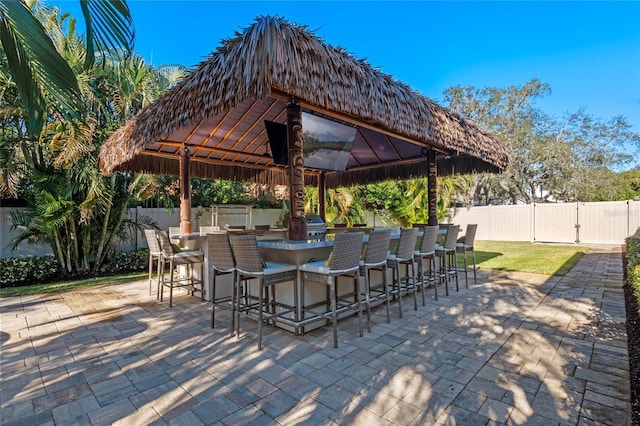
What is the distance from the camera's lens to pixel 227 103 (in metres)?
3.15

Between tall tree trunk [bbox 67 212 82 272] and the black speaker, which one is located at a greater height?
the black speaker

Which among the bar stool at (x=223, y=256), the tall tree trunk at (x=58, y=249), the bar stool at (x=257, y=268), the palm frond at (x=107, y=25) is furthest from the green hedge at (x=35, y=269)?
the palm frond at (x=107, y=25)

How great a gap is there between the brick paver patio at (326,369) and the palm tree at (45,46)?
1956mm

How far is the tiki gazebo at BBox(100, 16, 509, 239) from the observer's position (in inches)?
115

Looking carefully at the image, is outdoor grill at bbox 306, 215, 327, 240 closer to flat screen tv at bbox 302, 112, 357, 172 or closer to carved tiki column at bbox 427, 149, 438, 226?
flat screen tv at bbox 302, 112, 357, 172

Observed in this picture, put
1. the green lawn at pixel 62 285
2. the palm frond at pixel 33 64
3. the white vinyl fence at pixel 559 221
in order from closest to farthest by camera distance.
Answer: the palm frond at pixel 33 64 < the green lawn at pixel 62 285 < the white vinyl fence at pixel 559 221

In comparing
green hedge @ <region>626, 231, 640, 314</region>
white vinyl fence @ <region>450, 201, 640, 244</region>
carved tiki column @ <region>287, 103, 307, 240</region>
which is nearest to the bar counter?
carved tiki column @ <region>287, 103, 307, 240</region>

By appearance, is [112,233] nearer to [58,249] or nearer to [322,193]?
[58,249]

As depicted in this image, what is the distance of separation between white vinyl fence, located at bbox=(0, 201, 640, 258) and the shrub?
2074 mm

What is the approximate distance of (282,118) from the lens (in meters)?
5.26

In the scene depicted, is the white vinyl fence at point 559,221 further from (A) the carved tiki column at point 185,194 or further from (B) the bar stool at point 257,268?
(B) the bar stool at point 257,268

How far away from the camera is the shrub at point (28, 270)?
6340 millimetres

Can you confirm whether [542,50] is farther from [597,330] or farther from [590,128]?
[597,330]

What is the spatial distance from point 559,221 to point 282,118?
42.5ft
